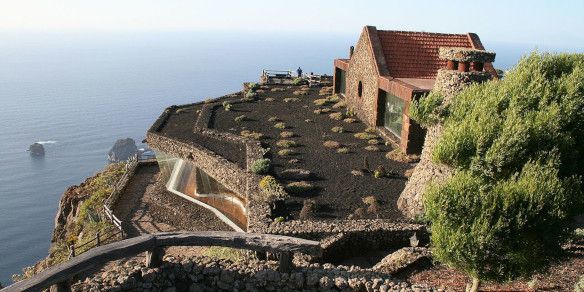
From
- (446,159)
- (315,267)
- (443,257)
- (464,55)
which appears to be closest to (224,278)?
(315,267)

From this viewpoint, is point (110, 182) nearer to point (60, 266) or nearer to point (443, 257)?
point (60, 266)

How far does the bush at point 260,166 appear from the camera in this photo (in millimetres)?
23891

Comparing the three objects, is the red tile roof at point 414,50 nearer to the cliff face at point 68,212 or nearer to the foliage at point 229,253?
the foliage at point 229,253

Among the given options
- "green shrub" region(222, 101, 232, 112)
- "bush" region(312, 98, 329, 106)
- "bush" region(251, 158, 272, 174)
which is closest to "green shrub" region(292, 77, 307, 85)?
"bush" region(312, 98, 329, 106)

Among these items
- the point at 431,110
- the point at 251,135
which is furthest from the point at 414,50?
the point at 431,110

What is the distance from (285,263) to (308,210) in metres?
7.34

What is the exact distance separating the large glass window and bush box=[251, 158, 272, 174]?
10.1 meters

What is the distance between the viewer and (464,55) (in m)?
18.2

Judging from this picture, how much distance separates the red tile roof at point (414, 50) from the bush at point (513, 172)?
18.7m

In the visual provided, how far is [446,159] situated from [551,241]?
Answer: 3575 millimetres

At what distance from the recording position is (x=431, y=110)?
55.2 feet

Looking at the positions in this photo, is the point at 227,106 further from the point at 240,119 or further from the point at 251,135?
the point at 251,135

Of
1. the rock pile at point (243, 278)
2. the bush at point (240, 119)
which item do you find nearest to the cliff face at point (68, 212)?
the bush at point (240, 119)

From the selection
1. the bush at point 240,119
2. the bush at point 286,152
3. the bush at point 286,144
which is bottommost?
the bush at point 286,152
